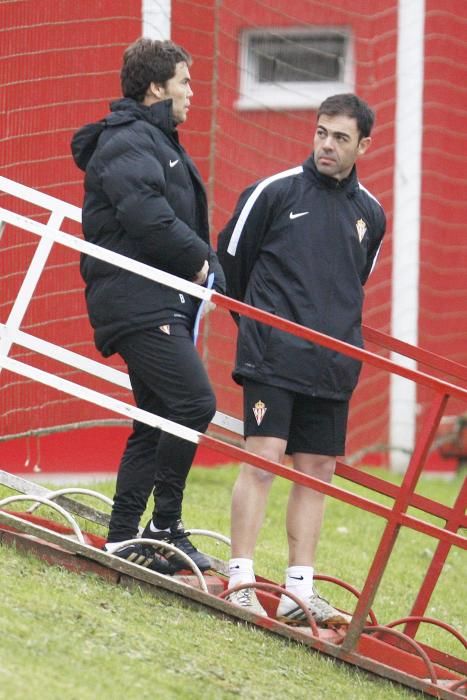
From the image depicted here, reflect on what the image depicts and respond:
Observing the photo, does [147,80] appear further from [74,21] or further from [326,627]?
[74,21]

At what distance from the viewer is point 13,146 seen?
7941mm

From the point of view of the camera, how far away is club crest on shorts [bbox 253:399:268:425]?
19.1 feet

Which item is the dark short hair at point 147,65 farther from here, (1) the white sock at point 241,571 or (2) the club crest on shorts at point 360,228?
(1) the white sock at point 241,571

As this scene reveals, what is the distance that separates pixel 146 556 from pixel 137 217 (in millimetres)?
1225

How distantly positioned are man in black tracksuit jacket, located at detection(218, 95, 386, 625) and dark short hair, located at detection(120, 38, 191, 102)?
1.76 feet

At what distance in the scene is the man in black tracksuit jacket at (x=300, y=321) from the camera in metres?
5.84

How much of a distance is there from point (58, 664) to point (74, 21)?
4486mm

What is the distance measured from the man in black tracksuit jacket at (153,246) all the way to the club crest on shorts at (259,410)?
0.58 ft

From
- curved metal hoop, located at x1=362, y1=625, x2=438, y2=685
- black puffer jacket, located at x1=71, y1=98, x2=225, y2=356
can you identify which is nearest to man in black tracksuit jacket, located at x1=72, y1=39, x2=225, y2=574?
black puffer jacket, located at x1=71, y1=98, x2=225, y2=356

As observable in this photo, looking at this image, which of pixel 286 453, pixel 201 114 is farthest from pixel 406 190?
pixel 286 453

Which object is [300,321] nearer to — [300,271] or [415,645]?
[300,271]

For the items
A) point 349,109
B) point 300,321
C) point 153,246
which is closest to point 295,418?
point 300,321

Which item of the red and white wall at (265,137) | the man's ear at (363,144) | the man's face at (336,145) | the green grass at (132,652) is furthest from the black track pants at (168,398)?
the red and white wall at (265,137)

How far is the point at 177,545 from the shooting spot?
6043 millimetres
